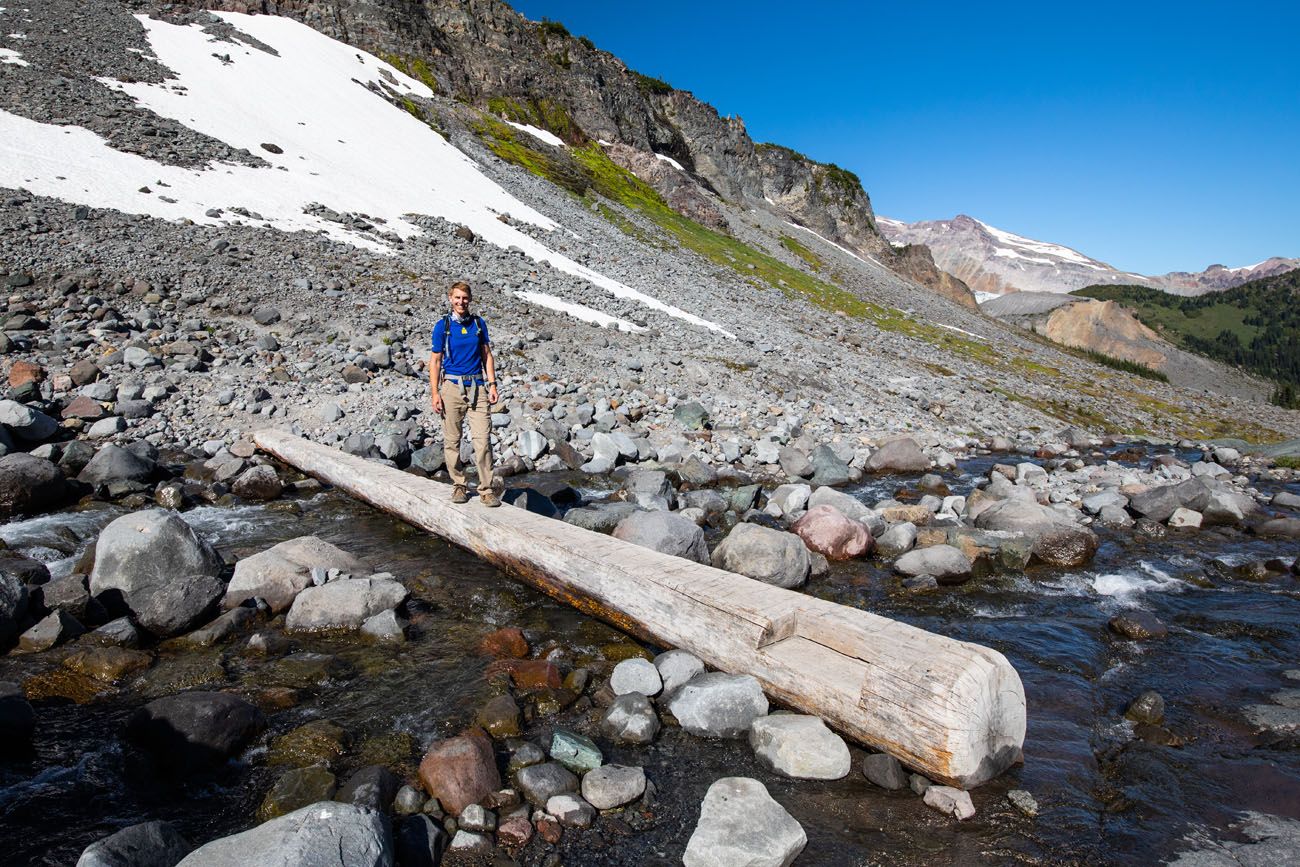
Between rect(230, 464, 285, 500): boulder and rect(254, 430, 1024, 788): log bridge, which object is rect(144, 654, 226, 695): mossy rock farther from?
rect(230, 464, 285, 500): boulder

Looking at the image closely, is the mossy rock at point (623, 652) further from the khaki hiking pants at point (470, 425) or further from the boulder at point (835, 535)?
the boulder at point (835, 535)

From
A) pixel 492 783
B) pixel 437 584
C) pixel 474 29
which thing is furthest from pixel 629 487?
pixel 474 29

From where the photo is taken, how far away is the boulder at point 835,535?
31.3ft

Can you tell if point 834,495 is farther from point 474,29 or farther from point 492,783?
point 474,29

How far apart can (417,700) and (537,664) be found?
1095mm

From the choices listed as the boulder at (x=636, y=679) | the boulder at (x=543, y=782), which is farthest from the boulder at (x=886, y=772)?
the boulder at (x=543, y=782)

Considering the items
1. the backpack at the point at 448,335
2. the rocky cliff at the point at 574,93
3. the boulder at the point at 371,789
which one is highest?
the rocky cliff at the point at 574,93

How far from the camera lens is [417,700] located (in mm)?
5496

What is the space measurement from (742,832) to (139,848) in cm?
333

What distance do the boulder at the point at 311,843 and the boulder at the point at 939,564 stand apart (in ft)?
24.3

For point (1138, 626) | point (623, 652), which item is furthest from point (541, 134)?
point (1138, 626)

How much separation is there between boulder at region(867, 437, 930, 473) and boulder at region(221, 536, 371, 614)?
12.3m

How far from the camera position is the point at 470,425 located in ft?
29.8

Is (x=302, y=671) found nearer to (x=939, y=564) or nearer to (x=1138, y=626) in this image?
(x=939, y=564)
